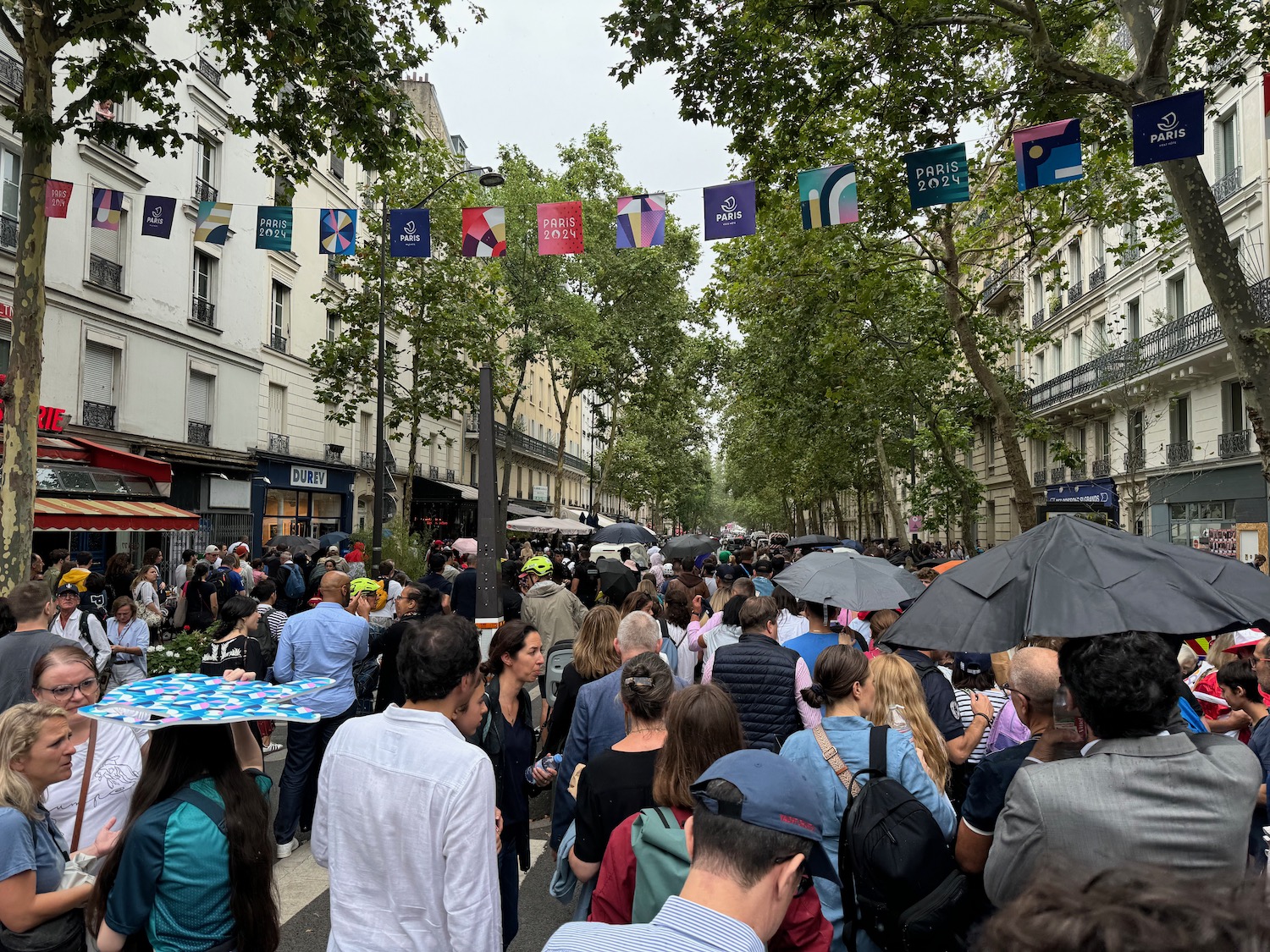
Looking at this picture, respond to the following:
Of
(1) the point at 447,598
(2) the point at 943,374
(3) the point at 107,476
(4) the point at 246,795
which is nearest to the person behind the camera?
(4) the point at 246,795

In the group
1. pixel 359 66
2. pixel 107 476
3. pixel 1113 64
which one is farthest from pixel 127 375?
pixel 1113 64

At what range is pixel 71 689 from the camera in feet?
10.9

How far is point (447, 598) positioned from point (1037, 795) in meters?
8.09

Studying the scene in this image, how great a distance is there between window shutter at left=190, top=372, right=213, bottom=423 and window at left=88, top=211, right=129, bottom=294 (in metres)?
3.42

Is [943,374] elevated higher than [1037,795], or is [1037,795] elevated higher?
[943,374]

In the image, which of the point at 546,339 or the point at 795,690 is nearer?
the point at 795,690

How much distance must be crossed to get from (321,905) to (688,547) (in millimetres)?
12151

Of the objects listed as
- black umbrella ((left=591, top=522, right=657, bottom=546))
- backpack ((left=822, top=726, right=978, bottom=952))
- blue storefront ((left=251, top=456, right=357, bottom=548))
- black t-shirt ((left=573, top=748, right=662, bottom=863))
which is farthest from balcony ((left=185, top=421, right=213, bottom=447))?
backpack ((left=822, top=726, right=978, bottom=952))

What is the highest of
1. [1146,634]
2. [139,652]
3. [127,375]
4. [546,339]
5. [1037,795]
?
[546,339]

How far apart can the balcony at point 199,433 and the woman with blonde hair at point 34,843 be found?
2069 cm

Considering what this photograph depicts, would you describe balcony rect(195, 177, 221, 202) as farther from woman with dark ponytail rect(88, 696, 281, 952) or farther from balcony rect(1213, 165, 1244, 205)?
balcony rect(1213, 165, 1244, 205)

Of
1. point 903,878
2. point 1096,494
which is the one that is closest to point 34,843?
point 903,878

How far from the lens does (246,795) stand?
2617 mm

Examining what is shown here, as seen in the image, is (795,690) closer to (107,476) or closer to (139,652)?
(139,652)
